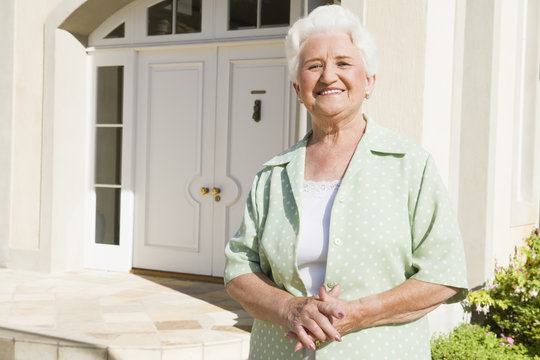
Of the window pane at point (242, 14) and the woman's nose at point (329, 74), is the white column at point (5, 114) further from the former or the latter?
the woman's nose at point (329, 74)

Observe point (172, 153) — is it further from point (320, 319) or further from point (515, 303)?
point (320, 319)

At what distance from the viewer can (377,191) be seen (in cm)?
166

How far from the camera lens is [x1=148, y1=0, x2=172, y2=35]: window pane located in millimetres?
6402

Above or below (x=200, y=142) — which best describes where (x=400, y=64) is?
above

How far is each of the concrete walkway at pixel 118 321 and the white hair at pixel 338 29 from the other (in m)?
2.58

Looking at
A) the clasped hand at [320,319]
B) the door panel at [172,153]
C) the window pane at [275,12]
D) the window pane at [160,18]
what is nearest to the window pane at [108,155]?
the door panel at [172,153]

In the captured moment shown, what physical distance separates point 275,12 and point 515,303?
3.39 m

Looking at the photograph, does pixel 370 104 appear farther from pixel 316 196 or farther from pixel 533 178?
pixel 533 178

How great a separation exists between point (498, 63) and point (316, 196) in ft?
11.4

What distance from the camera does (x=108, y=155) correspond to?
6.76 meters

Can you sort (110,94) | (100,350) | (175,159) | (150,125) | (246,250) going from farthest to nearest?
(110,94), (150,125), (175,159), (100,350), (246,250)

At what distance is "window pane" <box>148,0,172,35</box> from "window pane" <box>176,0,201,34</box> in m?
0.11

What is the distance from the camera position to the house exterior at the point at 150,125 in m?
5.88

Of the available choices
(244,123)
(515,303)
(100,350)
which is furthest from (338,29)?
(244,123)
